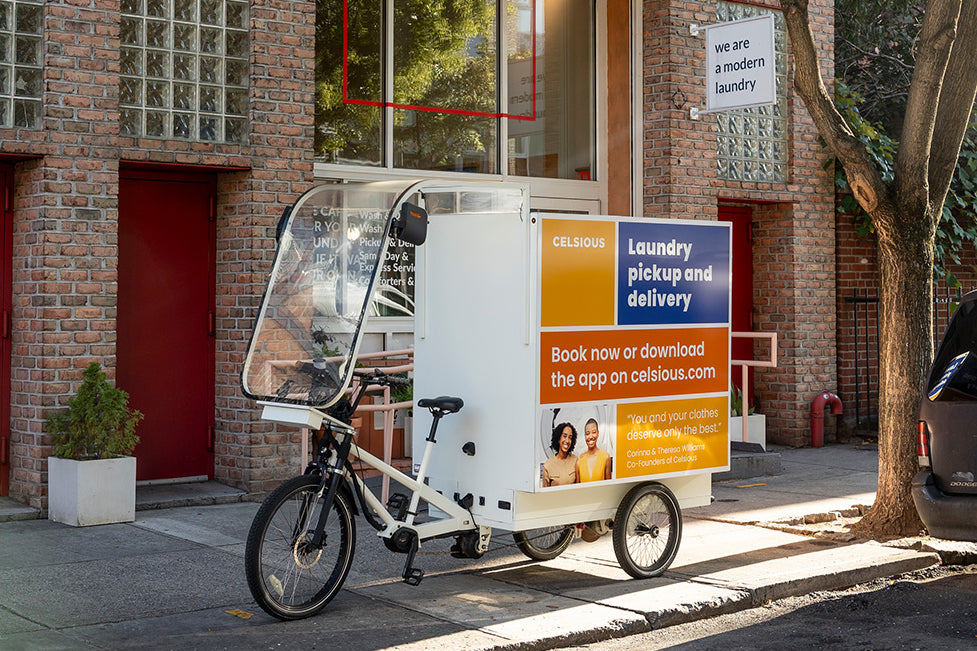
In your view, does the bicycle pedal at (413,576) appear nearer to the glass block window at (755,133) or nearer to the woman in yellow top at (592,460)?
the woman in yellow top at (592,460)

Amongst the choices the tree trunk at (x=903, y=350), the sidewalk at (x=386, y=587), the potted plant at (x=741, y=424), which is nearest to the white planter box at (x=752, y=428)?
the potted plant at (x=741, y=424)

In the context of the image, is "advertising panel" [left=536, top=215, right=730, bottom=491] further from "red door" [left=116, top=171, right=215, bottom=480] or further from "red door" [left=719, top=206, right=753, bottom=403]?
"red door" [left=719, top=206, right=753, bottom=403]

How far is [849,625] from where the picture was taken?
650 cm

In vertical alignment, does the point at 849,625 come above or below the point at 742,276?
below

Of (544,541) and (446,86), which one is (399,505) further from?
(446,86)

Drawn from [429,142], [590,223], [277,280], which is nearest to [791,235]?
[429,142]

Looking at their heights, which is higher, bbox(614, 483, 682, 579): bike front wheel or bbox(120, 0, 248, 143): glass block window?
bbox(120, 0, 248, 143): glass block window

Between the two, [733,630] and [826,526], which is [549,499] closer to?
[733,630]

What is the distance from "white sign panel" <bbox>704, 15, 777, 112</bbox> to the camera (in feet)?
36.3

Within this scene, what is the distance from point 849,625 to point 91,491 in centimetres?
515

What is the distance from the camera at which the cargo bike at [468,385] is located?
625 cm

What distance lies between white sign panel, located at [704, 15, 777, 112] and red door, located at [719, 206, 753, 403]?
7.38 ft

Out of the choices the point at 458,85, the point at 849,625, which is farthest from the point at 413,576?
the point at 458,85

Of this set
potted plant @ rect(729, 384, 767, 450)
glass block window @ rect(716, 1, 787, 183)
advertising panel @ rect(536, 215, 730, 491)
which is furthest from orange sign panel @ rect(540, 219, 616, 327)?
glass block window @ rect(716, 1, 787, 183)
